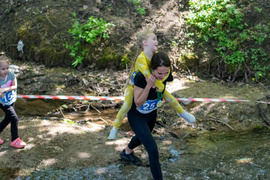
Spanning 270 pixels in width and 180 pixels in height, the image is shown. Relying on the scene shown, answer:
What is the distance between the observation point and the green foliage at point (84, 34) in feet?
29.3

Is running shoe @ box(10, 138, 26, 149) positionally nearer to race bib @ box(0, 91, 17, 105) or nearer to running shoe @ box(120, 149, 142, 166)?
race bib @ box(0, 91, 17, 105)

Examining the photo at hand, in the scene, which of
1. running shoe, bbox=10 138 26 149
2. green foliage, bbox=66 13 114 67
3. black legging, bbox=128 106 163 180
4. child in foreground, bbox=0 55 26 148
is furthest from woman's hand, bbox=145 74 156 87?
green foliage, bbox=66 13 114 67

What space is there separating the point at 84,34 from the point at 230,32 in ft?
16.5

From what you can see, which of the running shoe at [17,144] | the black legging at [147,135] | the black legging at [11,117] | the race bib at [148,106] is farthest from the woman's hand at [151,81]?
the running shoe at [17,144]

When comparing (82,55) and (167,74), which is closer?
(167,74)

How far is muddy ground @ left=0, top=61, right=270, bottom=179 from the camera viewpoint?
14.7 ft

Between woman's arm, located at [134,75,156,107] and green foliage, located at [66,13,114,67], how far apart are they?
5915mm

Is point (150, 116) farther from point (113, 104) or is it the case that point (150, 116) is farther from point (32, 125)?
point (113, 104)

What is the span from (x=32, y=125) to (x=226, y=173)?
4034mm

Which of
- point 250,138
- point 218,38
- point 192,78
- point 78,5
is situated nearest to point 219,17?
point 218,38

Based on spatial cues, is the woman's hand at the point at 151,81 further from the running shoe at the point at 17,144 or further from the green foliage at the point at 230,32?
the green foliage at the point at 230,32

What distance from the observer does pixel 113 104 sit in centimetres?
734

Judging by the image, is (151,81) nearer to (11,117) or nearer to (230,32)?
(11,117)

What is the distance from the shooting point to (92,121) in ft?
20.9
